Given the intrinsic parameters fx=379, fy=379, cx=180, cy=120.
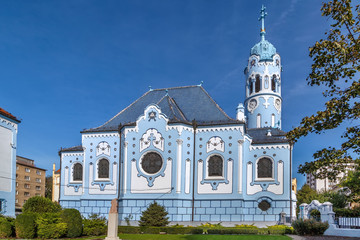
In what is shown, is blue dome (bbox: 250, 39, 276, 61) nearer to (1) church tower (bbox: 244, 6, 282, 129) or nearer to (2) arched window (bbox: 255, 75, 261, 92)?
(1) church tower (bbox: 244, 6, 282, 129)

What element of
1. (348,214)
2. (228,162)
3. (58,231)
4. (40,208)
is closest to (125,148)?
(228,162)

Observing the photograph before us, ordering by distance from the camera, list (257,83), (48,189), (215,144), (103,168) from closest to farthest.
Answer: (215,144) → (103,168) → (257,83) → (48,189)

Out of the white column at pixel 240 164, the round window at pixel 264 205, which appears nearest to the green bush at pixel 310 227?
the white column at pixel 240 164

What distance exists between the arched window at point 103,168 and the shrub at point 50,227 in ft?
53.2

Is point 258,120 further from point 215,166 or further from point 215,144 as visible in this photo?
point 215,166

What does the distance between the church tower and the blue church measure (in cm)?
1224

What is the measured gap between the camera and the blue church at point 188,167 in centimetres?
3691

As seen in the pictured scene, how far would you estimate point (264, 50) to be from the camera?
5431cm

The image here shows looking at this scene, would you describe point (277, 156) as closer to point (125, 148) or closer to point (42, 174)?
point (125, 148)

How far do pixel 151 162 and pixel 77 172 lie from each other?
1047 cm

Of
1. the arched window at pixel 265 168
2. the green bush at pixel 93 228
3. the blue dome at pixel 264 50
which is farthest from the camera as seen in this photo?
the blue dome at pixel 264 50

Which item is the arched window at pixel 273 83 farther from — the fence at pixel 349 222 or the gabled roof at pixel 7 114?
the gabled roof at pixel 7 114

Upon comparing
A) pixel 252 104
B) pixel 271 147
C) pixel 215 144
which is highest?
pixel 252 104

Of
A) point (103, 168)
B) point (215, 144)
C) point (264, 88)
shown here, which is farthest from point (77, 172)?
point (264, 88)
